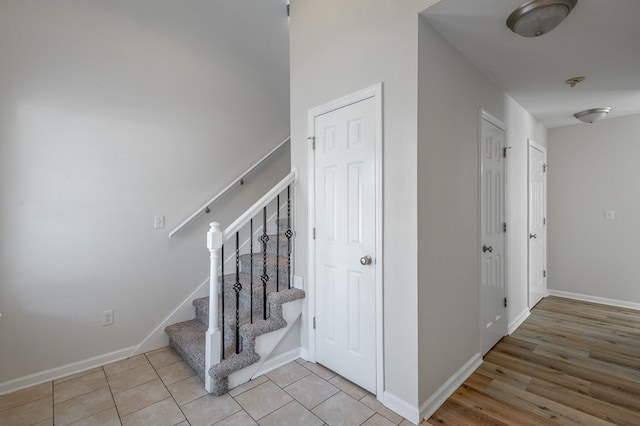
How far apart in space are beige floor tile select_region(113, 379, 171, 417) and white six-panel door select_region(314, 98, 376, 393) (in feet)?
3.76

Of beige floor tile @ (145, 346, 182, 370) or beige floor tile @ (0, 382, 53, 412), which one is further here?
beige floor tile @ (145, 346, 182, 370)

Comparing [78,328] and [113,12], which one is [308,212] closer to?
[78,328]

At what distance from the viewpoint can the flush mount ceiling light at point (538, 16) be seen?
159 centimetres

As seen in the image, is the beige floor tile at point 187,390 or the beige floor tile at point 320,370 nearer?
the beige floor tile at point 187,390

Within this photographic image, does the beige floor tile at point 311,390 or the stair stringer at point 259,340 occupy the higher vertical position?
the stair stringer at point 259,340

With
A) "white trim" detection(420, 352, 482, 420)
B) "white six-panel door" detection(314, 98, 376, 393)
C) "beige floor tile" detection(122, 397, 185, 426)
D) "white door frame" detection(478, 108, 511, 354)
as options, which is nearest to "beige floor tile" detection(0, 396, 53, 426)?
"beige floor tile" detection(122, 397, 185, 426)

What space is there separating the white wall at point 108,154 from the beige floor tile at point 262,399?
128 centimetres

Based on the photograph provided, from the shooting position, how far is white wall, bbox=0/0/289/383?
2137 millimetres

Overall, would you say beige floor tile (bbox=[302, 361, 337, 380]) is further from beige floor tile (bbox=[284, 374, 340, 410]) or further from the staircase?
the staircase

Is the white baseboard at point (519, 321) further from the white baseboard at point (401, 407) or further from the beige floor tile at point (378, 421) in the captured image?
the beige floor tile at point (378, 421)

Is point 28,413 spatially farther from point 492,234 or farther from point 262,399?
point 492,234

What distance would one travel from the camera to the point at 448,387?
6.63ft

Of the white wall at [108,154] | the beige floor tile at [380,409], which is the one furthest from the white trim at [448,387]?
the white wall at [108,154]

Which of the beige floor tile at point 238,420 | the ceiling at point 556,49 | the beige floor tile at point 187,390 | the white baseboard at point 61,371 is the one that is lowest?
the beige floor tile at point 238,420
